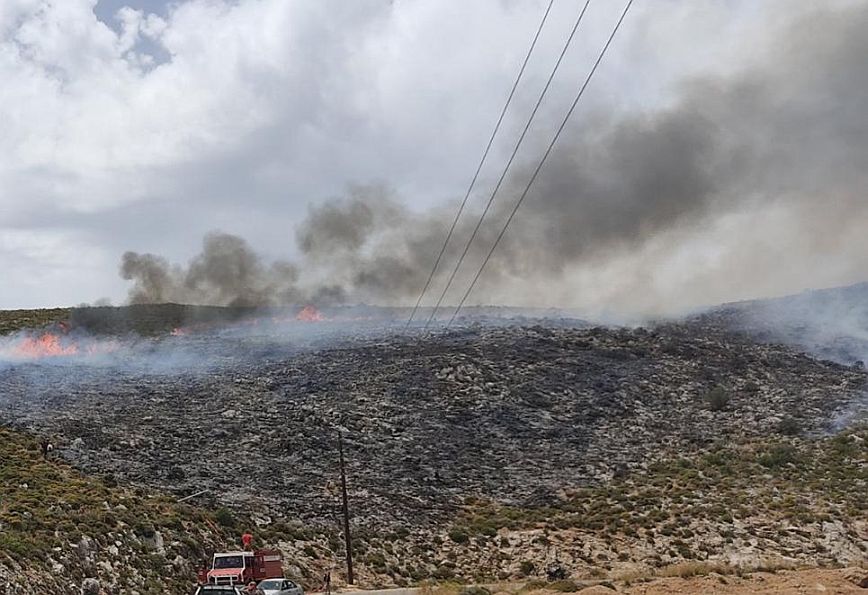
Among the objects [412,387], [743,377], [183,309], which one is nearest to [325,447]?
[412,387]

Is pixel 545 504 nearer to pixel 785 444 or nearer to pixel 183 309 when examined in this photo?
pixel 785 444

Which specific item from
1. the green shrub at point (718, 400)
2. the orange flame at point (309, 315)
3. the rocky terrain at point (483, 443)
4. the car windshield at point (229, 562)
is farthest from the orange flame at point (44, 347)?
the green shrub at point (718, 400)

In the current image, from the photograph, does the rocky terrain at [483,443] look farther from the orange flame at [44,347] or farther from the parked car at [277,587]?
the parked car at [277,587]

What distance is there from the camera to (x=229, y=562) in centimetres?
3728

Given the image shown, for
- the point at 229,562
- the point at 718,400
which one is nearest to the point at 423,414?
the point at 718,400

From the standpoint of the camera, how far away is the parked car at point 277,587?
3412cm

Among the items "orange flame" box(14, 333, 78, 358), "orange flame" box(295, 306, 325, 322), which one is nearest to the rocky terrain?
"orange flame" box(14, 333, 78, 358)

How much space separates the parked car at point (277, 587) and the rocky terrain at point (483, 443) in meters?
6.40

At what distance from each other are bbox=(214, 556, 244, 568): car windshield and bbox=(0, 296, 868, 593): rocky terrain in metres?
3.58

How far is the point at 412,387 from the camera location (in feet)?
244

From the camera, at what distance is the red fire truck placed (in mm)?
36500

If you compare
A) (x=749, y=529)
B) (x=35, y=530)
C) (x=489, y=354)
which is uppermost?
(x=489, y=354)

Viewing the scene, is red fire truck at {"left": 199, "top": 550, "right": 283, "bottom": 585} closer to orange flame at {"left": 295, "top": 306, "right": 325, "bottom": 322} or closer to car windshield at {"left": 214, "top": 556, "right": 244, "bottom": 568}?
car windshield at {"left": 214, "top": 556, "right": 244, "bottom": 568}

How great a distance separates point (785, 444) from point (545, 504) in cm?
1861
